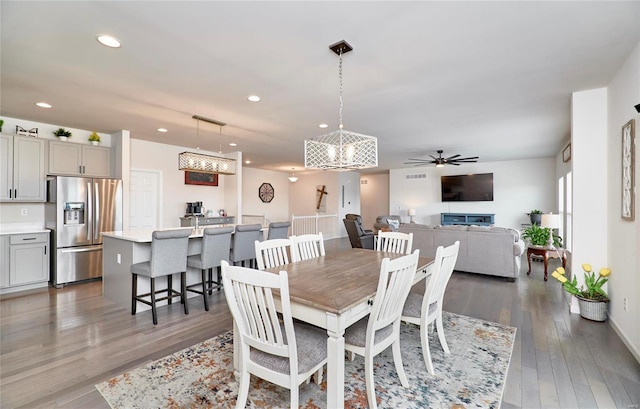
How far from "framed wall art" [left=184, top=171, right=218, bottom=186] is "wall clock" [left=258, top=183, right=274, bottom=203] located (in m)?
2.83

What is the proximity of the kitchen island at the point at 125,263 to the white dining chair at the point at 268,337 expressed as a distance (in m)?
2.24

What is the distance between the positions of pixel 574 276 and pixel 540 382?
Result: 1.94 meters

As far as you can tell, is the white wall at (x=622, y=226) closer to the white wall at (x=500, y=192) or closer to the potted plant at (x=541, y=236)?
the potted plant at (x=541, y=236)

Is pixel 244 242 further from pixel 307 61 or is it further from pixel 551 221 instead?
pixel 551 221

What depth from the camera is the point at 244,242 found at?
4.05 meters

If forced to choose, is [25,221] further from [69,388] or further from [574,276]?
[574,276]

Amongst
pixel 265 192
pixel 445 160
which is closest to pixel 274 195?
pixel 265 192

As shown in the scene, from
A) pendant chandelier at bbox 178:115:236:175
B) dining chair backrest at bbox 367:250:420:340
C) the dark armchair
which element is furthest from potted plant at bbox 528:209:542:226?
pendant chandelier at bbox 178:115:236:175

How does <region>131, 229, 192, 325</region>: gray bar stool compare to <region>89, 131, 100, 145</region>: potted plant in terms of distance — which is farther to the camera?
<region>89, 131, 100, 145</region>: potted plant

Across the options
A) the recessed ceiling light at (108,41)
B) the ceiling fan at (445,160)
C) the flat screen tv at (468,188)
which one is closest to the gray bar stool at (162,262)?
the recessed ceiling light at (108,41)

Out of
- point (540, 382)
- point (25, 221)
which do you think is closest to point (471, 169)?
point (540, 382)

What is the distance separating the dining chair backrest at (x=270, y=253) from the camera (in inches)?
99.0

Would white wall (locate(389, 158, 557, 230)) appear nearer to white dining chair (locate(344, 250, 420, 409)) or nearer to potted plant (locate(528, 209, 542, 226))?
potted plant (locate(528, 209, 542, 226))

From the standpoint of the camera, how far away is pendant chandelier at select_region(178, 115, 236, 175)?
4.26 m
